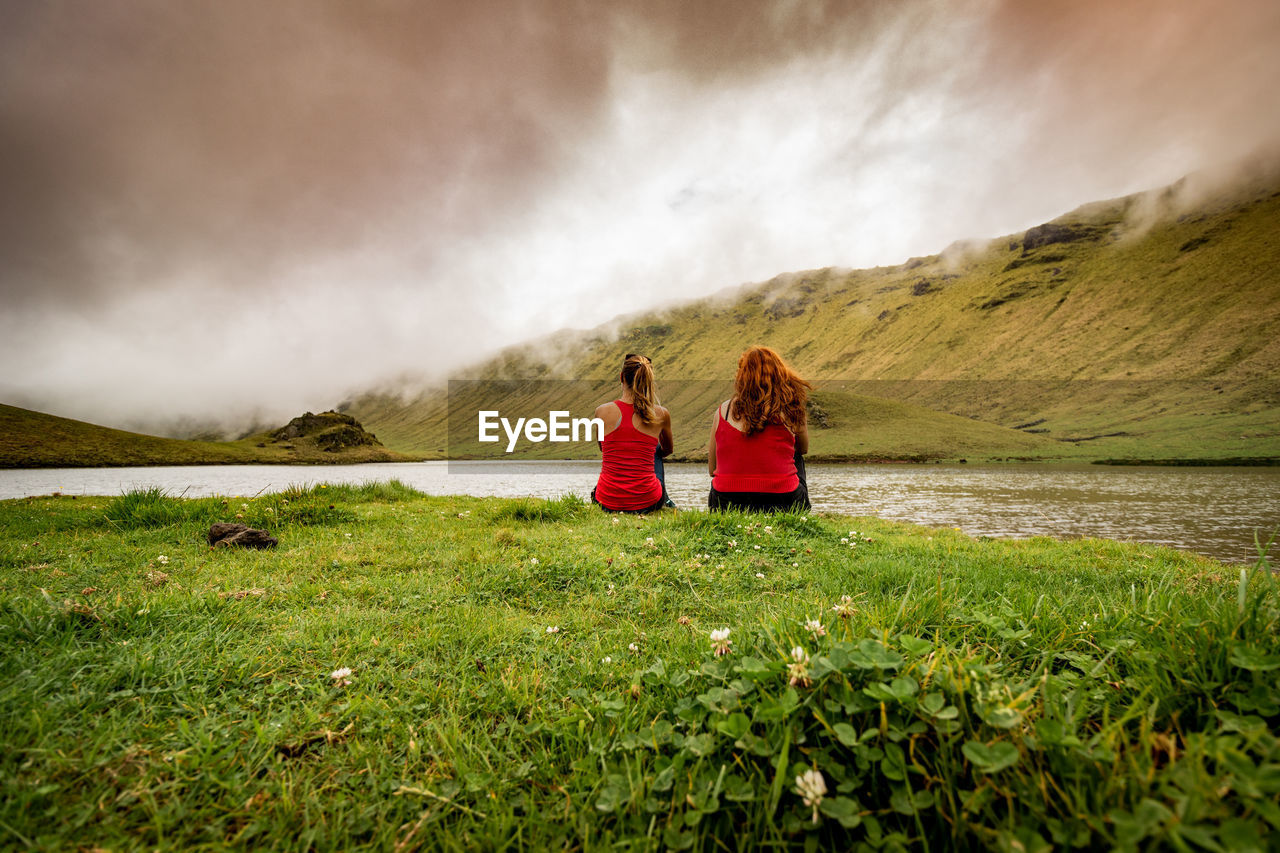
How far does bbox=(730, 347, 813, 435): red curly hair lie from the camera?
25.4 ft

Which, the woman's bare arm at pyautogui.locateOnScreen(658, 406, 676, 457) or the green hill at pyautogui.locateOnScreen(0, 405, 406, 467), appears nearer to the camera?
the woman's bare arm at pyautogui.locateOnScreen(658, 406, 676, 457)

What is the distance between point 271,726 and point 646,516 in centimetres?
709

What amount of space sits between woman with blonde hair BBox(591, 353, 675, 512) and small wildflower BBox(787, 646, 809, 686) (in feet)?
A: 23.5

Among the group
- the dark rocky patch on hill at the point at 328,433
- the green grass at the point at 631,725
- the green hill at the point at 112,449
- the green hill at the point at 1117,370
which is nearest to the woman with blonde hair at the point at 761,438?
the green grass at the point at 631,725

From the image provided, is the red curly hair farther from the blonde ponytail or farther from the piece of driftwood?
the piece of driftwood

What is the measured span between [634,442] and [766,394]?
109 inches

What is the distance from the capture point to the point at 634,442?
938 centimetres

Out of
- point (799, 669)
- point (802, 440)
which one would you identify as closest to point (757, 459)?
point (802, 440)

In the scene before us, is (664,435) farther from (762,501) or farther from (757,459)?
(762,501)

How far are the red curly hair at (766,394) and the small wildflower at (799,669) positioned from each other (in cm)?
592

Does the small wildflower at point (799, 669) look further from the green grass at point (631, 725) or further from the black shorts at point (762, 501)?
the black shorts at point (762, 501)

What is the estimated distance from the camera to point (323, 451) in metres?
165

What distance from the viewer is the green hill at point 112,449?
3853 inches

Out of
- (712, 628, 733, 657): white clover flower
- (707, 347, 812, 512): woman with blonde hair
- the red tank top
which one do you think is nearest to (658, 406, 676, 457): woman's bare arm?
(707, 347, 812, 512): woman with blonde hair
